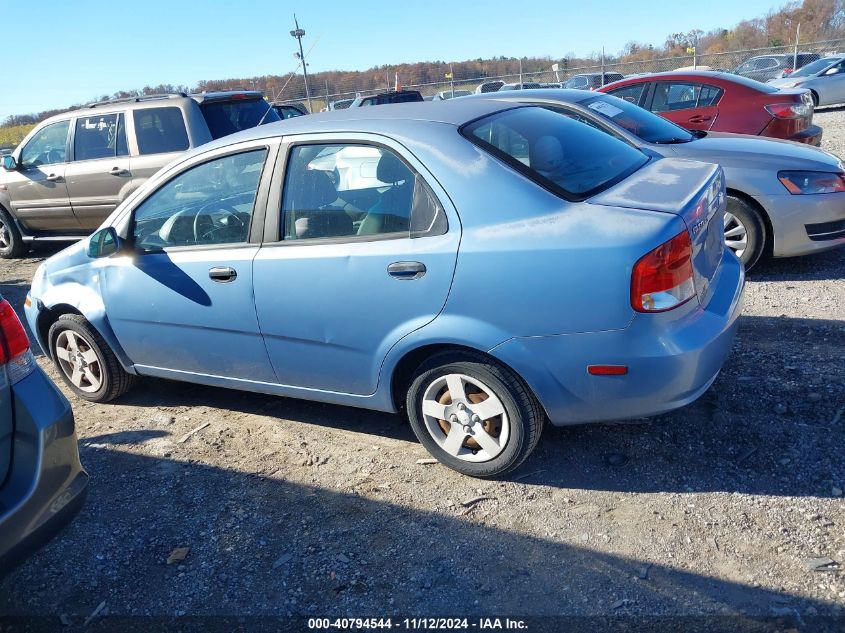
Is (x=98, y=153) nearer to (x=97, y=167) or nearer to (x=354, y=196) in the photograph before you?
(x=97, y=167)

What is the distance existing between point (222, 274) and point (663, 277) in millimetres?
2161

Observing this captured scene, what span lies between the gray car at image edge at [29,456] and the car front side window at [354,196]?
129 cm

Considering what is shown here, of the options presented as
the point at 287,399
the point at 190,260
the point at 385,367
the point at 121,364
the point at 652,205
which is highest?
the point at 652,205

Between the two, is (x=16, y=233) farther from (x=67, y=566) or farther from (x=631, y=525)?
(x=631, y=525)

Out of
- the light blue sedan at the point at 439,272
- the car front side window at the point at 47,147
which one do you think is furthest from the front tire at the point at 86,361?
the car front side window at the point at 47,147

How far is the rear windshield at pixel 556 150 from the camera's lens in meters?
3.10

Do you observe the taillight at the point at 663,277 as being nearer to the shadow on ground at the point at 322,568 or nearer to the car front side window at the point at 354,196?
the car front side window at the point at 354,196

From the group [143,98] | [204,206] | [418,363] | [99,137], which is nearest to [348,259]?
[418,363]

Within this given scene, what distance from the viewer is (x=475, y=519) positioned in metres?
3.00

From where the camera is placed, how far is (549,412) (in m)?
3.00

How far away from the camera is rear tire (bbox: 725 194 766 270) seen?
17.4 ft

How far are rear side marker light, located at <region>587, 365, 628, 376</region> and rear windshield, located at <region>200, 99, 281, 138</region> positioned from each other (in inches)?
234

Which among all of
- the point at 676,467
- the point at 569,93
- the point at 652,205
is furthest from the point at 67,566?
the point at 569,93

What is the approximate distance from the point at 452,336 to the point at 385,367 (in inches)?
17.2
